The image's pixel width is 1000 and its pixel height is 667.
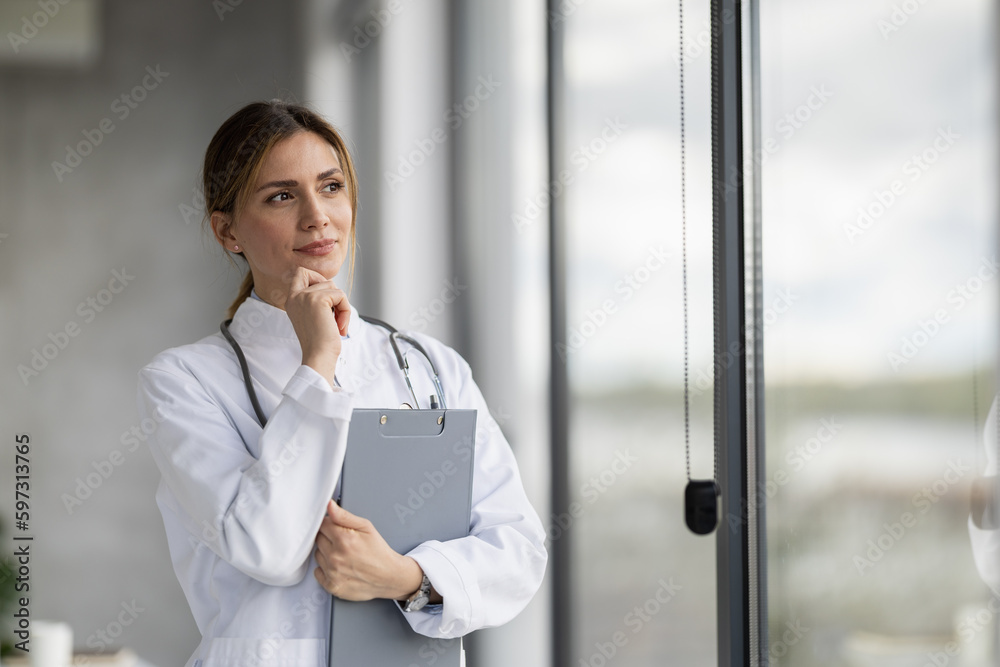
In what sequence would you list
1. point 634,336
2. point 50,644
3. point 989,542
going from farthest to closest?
1. point 634,336
2. point 50,644
3. point 989,542

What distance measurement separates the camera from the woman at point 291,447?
3.36 feet

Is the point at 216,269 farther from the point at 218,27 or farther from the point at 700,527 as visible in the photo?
the point at 700,527

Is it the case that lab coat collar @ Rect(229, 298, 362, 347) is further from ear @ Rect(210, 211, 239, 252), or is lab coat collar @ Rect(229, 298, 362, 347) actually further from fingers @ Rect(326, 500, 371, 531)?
fingers @ Rect(326, 500, 371, 531)

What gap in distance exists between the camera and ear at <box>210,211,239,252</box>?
4.18 feet

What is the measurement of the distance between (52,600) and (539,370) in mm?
1267

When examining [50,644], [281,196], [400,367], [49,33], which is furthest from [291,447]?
[49,33]

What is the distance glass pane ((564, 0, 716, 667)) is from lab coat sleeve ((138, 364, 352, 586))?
104 cm

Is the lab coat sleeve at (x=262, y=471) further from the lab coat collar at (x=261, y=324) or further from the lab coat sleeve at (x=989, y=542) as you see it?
the lab coat sleeve at (x=989, y=542)

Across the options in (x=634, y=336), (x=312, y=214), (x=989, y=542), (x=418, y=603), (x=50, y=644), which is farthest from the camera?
(x=634, y=336)

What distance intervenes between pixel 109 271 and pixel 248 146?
0.97 meters

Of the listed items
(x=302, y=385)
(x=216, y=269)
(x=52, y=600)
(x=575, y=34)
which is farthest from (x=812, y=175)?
(x=52, y=600)

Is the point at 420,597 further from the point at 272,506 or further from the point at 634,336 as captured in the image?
the point at 634,336

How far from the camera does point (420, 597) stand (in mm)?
1085

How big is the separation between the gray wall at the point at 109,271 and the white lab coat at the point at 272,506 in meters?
0.91
